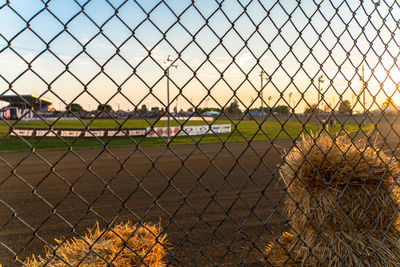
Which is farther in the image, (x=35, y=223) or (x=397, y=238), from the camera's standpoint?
(x=35, y=223)

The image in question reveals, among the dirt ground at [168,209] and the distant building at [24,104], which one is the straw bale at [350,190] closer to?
the dirt ground at [168,209]

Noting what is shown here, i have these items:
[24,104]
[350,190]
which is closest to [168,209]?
[350,190]

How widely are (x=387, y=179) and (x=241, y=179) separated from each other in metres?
5.84

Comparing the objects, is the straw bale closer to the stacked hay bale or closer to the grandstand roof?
the stacked hay bale

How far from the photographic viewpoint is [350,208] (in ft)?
9.02

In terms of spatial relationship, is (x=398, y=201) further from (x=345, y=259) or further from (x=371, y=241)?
(x=345, y=259)

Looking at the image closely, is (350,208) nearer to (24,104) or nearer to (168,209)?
(24,104)

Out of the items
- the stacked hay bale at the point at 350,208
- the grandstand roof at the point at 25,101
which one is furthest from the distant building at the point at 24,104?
the stacked hay bale at the point at 350,208

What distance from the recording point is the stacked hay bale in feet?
8.58

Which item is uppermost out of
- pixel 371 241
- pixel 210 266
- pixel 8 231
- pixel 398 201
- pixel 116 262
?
pixel 398 201

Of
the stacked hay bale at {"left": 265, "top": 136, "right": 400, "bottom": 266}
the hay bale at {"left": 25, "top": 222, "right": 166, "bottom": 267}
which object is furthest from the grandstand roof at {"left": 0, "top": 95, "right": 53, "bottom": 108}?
the stacked hay bale at {"left": 265, "top": 136, "right": 400, "bottom": 266}

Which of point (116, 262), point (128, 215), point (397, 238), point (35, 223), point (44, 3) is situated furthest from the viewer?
point (128, 215)

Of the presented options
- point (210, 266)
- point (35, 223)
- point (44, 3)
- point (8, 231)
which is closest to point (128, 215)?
point (35, 223)

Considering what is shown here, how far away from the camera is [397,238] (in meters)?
2.76
